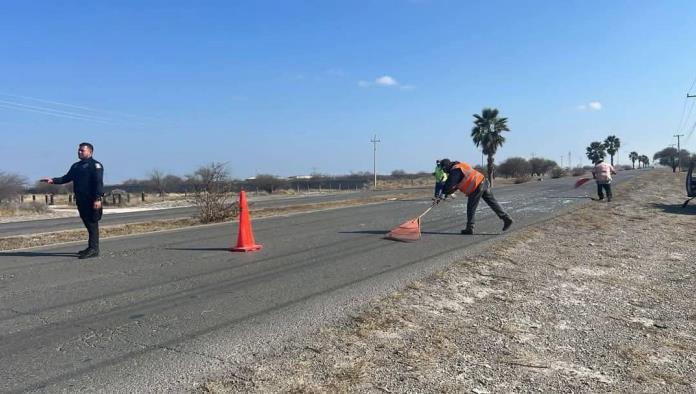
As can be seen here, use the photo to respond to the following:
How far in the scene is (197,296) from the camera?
625cm

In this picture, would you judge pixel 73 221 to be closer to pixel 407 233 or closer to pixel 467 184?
pixel 407 233

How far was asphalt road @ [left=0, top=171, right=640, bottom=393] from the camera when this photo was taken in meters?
4.06

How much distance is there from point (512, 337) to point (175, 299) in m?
3.66

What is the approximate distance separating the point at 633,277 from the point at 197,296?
595 cm

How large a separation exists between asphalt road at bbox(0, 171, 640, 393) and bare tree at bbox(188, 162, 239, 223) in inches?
183

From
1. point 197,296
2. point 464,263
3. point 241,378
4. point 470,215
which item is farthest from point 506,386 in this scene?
point 470,215

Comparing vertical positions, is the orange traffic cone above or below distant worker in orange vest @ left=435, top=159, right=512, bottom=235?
below

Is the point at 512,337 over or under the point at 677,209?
under

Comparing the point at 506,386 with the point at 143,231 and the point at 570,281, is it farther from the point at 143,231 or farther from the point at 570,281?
the point at 143,231

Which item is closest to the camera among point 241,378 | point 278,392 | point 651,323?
point 278,392

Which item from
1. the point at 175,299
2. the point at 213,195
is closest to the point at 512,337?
the point at 175,299

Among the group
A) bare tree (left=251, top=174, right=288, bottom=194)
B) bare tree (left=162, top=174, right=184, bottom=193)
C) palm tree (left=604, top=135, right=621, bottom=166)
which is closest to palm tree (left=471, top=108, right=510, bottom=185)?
bare tree (left=251, top=174, right=288, bottom=194)

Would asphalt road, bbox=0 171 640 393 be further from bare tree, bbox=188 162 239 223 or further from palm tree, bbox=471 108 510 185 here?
palm tree, bbox=471 108 510 185

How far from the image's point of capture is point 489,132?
58781 mm
